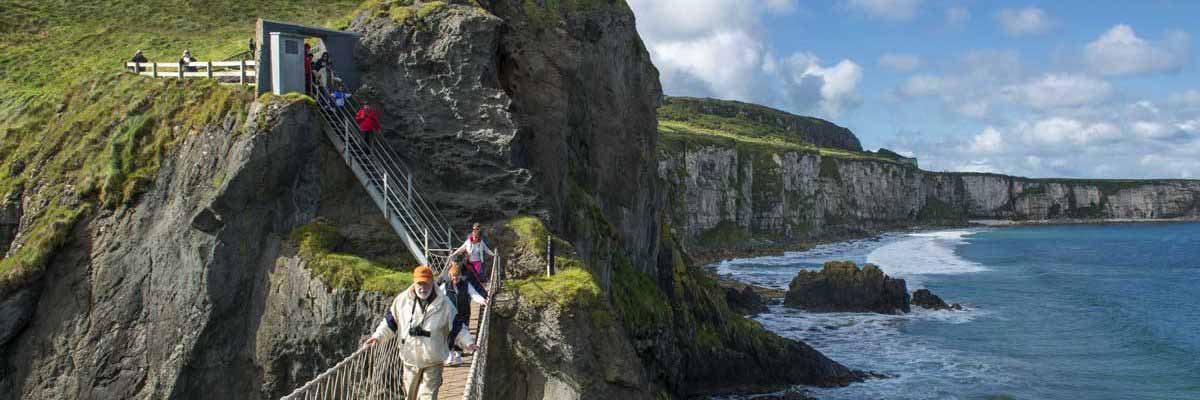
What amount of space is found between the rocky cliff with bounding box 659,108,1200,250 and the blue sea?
18.9m

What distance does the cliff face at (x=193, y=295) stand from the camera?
17.4 m

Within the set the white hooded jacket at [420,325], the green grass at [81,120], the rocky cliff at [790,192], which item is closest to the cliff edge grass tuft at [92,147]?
the green grass at [81,120]

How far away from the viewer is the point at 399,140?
68.1 ft

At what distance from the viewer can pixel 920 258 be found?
100m

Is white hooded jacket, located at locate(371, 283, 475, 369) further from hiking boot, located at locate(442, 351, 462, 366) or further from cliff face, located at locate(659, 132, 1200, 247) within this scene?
cliff face, located at locate(659, 132, 1200, 247)

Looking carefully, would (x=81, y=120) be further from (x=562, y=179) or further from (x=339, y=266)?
(x=562, y=179)

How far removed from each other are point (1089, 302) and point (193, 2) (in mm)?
58021

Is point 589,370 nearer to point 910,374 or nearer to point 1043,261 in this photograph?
point 910,374

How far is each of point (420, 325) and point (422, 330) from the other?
62 mm

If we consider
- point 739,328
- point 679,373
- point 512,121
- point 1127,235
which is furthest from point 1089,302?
point 1127,235

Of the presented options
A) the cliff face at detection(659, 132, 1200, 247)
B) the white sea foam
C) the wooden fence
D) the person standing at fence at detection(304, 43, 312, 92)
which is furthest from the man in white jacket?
the cliff face at detection(659, 132, 1200, 247)

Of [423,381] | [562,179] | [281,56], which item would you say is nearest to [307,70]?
[281,56]

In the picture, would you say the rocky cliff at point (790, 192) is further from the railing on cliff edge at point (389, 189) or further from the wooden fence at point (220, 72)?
the wooden fence at point (220, 72)

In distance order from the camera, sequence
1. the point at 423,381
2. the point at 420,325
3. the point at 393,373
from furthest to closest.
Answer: the point at 393,373
the point at 423,381
the point at 420,325
